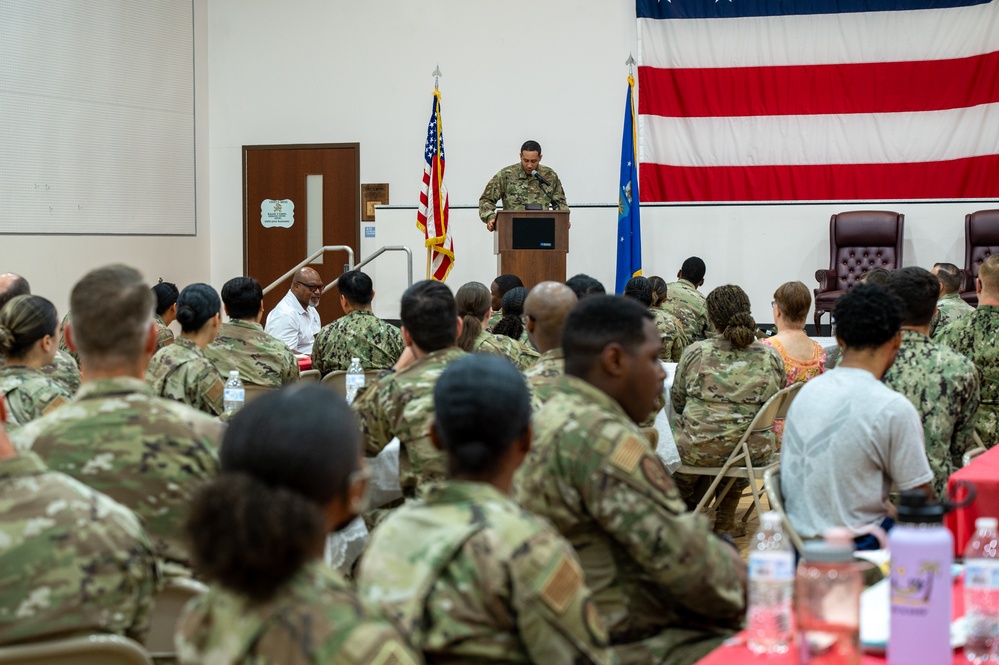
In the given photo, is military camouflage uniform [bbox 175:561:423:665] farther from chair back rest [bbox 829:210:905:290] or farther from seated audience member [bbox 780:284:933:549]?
chair back rest [bbox 829:210:905:290]

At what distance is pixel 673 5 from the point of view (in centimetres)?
1116

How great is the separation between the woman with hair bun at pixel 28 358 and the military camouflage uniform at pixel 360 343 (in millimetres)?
2245

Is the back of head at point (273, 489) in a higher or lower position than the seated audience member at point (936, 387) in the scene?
higher

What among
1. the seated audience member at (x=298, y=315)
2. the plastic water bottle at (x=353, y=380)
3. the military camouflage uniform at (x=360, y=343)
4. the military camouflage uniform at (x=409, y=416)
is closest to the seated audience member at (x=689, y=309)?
the military camouflage uniform at (x=360, y=343)

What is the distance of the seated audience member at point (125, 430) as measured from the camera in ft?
7.30

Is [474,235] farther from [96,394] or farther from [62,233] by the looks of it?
[96,394]

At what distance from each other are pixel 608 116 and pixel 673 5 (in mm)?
1266

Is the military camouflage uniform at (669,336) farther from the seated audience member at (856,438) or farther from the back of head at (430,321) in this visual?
the seated audience member at (856,438)

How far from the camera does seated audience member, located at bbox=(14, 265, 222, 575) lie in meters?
2.22

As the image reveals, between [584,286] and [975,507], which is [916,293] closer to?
[975,507]

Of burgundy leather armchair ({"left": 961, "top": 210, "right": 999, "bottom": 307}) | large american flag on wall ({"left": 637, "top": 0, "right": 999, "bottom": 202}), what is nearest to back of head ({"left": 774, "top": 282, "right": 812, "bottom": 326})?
burgundy leather armchair ({"left": 961, "top": 210, "right": 999, "bottom": 307})

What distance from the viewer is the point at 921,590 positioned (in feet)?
5.23

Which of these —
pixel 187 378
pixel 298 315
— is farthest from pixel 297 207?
pixel 187 378

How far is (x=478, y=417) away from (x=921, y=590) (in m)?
0.68
